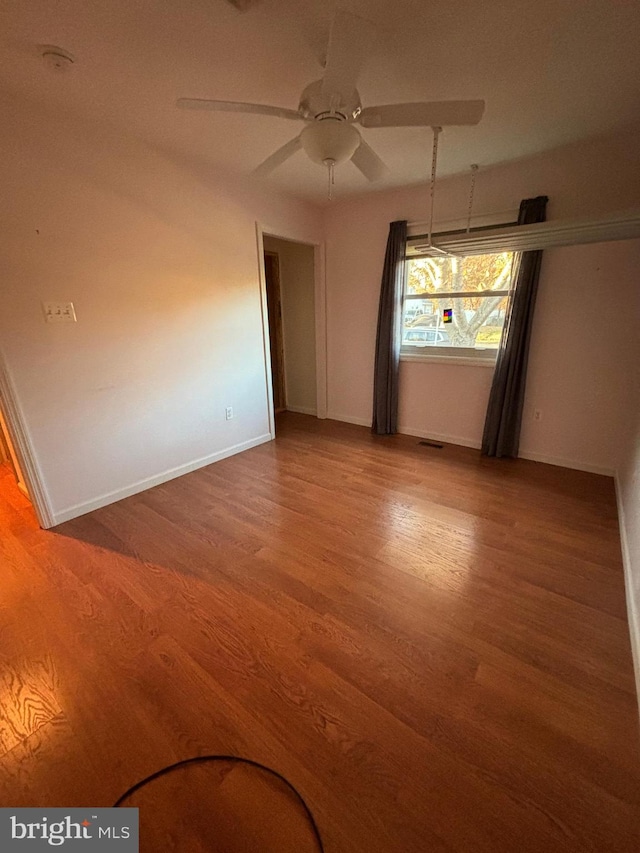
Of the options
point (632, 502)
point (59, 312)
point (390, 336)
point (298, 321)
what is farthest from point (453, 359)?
point (59, 312)

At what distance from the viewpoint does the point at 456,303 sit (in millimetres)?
3469

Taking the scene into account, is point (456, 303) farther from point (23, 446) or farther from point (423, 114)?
point (23, 446)

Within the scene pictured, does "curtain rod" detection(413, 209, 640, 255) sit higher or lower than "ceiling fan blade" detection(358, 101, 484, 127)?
lower

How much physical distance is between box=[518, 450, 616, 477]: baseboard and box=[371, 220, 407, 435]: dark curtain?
1.37 m

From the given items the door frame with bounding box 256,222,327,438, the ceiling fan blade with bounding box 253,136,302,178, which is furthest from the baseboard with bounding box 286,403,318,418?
the ceiling fan blade with bounding box 253,136,302,178

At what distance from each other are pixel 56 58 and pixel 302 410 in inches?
155

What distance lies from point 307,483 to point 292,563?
0.98m

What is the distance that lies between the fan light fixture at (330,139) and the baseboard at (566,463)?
2.96m

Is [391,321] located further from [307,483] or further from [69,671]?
[69,671]

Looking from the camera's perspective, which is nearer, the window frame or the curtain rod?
the curtain rod

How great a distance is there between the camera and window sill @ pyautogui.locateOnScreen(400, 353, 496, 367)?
11.0 ft

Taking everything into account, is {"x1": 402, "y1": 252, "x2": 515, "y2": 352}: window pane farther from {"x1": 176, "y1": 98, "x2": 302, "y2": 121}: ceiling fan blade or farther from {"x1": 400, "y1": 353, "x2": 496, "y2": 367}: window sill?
{"x1": 176, "y1": 98, "x2": 302, "y2": 121}: ceiling fan blade

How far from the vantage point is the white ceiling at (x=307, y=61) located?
1.40 meters

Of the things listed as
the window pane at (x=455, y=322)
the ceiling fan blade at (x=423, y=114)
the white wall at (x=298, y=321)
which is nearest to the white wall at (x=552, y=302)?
the window pane at (x=455, y=322)
